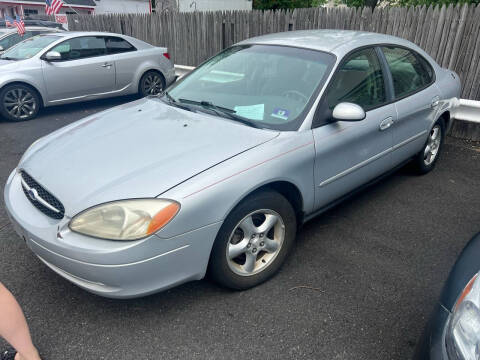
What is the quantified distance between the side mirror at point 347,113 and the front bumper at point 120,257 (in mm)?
1255

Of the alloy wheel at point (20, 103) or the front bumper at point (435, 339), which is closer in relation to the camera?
the front bumper at point (435, 339)

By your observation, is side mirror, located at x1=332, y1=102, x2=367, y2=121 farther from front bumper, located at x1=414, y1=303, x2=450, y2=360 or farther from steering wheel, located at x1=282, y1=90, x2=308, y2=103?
front bumper, located at x1=414, y1=303, x2=450, y2=360

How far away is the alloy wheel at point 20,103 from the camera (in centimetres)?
677

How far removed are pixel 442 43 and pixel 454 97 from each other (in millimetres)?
1936

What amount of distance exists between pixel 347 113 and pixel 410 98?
4.59ft

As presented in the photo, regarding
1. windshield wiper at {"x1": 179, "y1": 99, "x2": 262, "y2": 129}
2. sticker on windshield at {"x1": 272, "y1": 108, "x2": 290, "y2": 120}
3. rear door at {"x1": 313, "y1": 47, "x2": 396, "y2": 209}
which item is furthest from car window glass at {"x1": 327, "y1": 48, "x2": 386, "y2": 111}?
windshield wiper at {"x1": 179, "y1": 99, "x2": 262, "y2": 129}

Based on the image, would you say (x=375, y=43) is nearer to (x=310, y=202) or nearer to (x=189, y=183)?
(x=310, y=202)

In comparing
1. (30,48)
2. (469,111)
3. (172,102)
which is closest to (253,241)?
(172,102)

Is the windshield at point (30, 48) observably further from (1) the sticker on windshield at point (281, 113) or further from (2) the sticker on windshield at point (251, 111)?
(1) the sticker on windshield at point (281, 113)

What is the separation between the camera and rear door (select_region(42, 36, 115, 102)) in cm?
709

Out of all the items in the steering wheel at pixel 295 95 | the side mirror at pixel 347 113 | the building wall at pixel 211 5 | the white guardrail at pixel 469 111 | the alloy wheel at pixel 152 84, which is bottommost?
the alloy wheel at pixel 152 84

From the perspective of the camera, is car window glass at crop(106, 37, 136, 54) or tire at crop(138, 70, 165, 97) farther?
tire at crop(138, 70, 165, 97)

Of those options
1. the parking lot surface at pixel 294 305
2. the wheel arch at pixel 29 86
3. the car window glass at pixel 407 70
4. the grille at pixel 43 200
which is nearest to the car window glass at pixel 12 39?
the wheel arch at pixel 29 86

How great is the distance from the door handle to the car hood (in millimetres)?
1264
